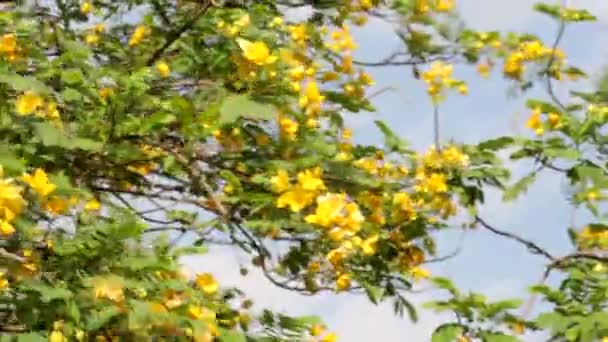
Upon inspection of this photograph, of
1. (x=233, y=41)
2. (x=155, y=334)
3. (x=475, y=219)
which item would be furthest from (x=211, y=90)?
(x=475, y=219)

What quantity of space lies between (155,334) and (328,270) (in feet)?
3.52

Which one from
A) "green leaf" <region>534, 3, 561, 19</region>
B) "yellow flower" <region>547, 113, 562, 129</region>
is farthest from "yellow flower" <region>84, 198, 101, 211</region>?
"green leaf" <region>534, 3, 561, 19</region>

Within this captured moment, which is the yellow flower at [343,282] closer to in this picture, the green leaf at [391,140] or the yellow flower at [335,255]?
the yellow flower at [335,255]

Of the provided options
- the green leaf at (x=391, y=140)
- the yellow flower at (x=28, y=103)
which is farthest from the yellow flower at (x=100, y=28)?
the yellow flower at (x=28, y=103)

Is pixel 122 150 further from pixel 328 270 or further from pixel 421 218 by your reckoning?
pixel 421 218

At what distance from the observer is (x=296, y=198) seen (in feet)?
12.3

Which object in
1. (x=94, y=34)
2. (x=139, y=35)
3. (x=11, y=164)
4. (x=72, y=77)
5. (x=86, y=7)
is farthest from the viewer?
(x=86, y=7)

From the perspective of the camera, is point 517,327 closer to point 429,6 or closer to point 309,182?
point 309,182

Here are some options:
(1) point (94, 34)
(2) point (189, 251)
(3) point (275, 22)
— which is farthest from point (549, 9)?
(2) point (189, 251)

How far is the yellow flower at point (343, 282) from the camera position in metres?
4.45

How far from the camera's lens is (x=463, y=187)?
4945 millimetres

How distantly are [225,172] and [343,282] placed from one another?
0.75 meters

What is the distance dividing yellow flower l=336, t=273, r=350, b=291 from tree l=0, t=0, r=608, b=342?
1 cm

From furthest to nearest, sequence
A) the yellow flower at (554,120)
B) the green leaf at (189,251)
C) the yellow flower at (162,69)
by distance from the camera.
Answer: the yellow flower at (554,120) → the yellow flower at (162,69) → the green leaf at (189,251)
